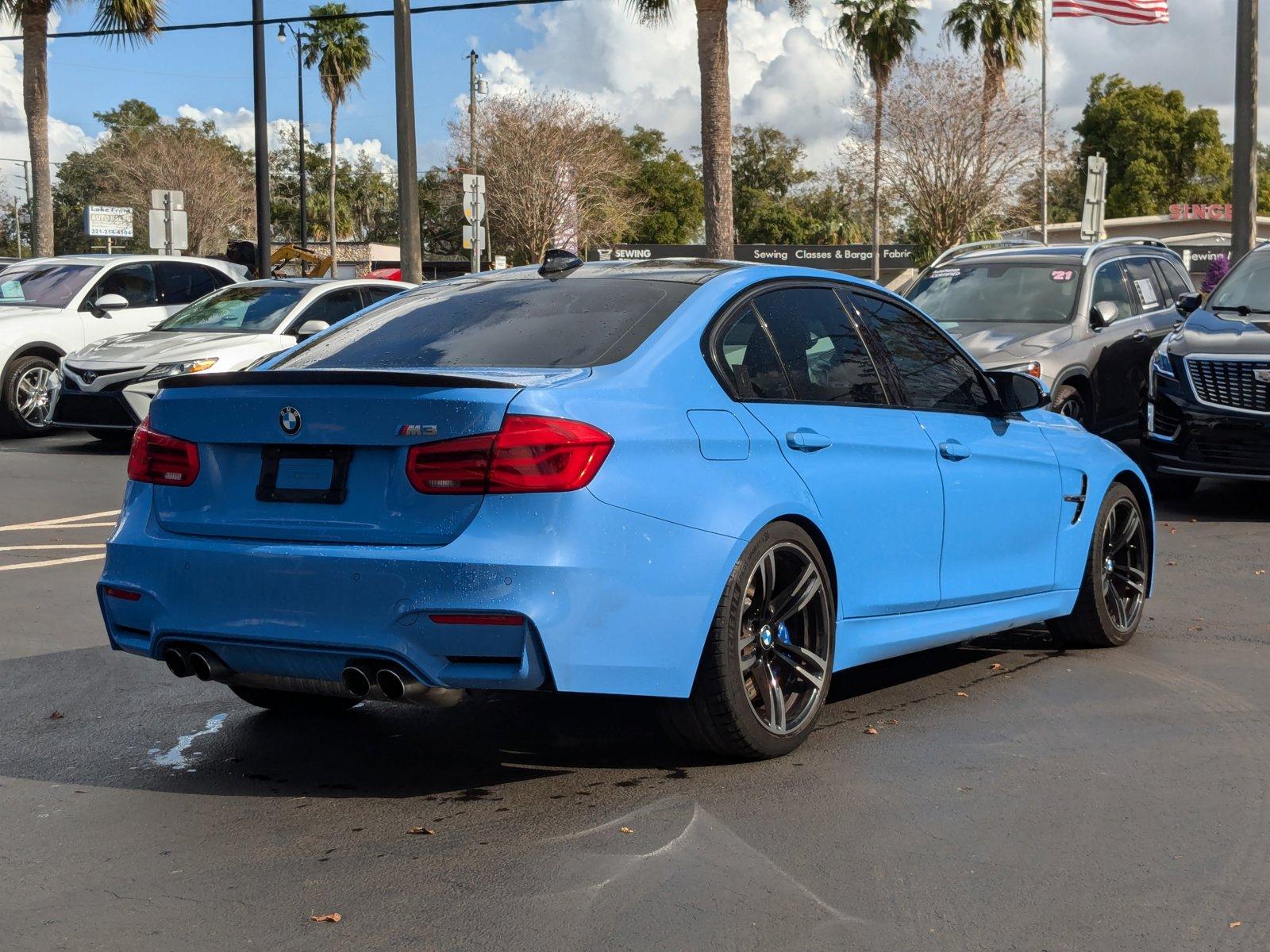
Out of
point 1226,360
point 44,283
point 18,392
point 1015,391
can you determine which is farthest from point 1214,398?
point 44,283

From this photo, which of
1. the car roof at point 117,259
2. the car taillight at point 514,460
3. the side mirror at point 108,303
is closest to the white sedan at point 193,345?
the side mirror at point 108,303

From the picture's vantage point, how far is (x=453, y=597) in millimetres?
4250

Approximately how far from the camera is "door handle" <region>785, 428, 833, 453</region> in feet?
16.5

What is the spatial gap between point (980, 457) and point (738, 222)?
292 feet

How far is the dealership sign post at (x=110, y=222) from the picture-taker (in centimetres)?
6159

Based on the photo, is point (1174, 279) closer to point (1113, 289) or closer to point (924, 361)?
point (1113, 289)

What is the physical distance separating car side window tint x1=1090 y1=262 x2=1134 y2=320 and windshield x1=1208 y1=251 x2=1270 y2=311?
90 centimetres

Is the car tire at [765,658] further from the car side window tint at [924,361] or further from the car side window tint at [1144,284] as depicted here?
the car side window tint at [1144,284]

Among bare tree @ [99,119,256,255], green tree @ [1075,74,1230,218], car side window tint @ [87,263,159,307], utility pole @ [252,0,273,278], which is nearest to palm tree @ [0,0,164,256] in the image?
utility pole @ [252,0,273,278]

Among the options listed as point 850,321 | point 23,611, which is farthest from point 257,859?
point 23,611

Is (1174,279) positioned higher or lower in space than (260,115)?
lower

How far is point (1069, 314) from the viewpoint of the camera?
41.9 ft

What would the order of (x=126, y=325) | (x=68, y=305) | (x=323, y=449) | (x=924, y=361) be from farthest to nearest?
(x=126, y=325)
(x=68, y=305)
(x=924, y=361)
(x=323, y=449)

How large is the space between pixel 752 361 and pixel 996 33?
4928cm
